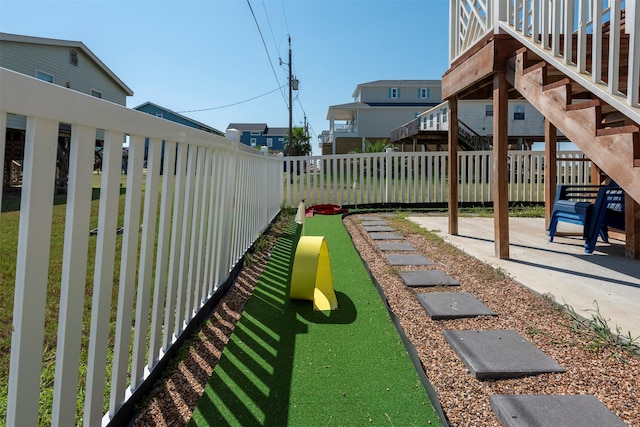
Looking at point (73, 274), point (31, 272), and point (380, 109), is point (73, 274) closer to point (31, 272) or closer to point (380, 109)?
point (31, 272)

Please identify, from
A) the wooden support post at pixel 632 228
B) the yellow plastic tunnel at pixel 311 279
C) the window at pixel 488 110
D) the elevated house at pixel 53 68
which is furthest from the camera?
the window at pixel 488 110

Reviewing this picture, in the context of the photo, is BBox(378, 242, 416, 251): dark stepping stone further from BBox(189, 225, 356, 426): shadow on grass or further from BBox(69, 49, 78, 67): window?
BBox(69, 49, 78, 67): window

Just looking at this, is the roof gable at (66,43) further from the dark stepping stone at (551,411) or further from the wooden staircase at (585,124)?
the dark stepping stone at (551,411)

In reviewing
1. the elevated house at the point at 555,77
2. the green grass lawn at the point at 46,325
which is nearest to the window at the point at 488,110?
the elevated house at the point at 555,77

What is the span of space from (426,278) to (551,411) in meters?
1.71

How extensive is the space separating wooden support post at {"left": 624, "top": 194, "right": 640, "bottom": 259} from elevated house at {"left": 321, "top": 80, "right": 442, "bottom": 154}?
2753 cm

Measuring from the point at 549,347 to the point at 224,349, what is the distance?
164 centimetres

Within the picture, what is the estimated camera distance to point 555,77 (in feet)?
13.0

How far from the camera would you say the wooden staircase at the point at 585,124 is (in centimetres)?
214

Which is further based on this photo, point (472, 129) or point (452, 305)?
point (472, 129)

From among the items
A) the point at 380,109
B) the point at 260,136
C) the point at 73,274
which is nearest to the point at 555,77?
the point at 73,274

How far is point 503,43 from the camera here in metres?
3.65

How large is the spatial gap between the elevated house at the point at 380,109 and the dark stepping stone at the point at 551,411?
29958 mm

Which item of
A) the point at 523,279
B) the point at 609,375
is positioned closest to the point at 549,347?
the point at 609,375
